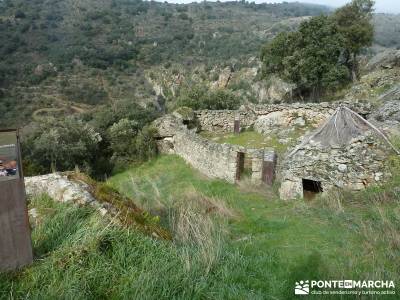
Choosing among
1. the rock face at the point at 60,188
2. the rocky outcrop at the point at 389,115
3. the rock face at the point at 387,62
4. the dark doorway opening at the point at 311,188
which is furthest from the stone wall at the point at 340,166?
the rock face at the point at 387,62

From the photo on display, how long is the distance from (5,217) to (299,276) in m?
3.50

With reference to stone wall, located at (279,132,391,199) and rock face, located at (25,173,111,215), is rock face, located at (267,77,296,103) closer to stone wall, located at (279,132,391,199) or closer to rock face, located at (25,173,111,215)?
stone wall, located at (279,132,391,199)

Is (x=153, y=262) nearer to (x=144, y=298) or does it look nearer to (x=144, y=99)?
(x=144, y=298)

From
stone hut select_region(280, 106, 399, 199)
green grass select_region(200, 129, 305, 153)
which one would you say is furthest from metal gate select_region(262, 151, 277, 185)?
green grass select_region(200, 129, 305, 153)

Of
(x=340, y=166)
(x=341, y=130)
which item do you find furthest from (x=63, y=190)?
(x=341, y=130)

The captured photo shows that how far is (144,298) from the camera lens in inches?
139

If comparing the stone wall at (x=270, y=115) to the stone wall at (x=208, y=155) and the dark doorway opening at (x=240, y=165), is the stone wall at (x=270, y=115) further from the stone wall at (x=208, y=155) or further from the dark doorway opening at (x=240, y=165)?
the dark doorway opening at (x=240, y=165)

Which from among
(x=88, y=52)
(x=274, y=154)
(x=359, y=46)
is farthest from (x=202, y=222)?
(x=88, y=52)

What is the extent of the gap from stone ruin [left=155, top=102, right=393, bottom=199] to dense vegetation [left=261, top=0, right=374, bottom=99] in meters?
4.83

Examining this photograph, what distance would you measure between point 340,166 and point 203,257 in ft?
16.8

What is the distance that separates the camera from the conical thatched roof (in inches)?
336

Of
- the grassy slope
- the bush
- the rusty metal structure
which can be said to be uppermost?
the rusty metal structure

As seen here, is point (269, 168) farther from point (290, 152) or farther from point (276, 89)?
point (276, 89)

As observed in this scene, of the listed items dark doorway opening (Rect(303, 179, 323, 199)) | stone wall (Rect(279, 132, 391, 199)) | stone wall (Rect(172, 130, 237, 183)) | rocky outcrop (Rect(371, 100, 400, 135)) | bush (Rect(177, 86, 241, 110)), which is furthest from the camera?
bush (Rect(177, 86, 241, 110))
